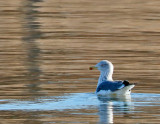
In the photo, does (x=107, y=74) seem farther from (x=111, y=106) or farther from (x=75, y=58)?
(x=111, y=106)

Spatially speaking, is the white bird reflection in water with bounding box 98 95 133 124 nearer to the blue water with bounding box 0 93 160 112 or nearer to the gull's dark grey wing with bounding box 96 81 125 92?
the blue water with bounding box 0 93 160 112

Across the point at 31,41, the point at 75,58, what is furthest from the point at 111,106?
the point at 31,41

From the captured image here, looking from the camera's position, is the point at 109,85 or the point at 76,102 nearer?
the point at 76,102

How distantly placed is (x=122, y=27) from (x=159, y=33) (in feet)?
5.84

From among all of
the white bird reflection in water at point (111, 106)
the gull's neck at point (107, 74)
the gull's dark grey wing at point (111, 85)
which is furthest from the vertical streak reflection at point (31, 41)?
the white bird reflection in water at point (111, 106)

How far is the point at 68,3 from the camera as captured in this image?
93.5ft

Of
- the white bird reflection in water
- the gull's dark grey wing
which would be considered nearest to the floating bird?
the gull's dark grey wing

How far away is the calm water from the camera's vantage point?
11.9 meters

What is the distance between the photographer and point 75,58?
17.8 m

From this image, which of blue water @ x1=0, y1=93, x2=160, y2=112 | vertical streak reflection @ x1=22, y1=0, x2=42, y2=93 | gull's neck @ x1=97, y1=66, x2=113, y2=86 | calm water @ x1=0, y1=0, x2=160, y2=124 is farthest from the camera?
vertical streak reflection @ x1=22, y1=0, x2=42, y2=93

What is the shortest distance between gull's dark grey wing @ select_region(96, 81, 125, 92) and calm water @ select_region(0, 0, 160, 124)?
0.72ft

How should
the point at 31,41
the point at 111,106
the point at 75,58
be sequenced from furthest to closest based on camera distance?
the point at 31,41, the point at 75,58, the point at 111,106

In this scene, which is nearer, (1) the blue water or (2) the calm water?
(2) the calm water

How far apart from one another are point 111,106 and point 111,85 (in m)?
1.72
